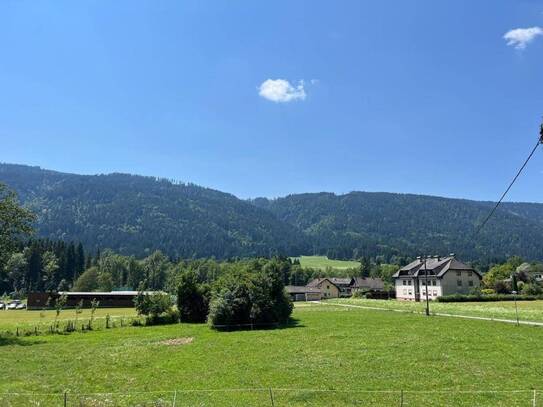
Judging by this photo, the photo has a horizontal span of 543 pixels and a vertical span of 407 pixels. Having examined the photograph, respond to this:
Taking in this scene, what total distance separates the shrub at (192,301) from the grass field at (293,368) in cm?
2649

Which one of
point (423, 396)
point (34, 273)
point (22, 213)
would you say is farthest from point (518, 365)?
point (34, 273)

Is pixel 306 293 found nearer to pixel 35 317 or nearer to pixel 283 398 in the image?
pixel 35 317

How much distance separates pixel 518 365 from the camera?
26.1 m

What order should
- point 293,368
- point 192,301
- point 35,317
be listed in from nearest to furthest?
1. point 293,368
2. point 192,301
3. point 35,317

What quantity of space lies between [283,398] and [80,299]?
389 feet

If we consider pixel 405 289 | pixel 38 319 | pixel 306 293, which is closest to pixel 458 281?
pixel 405 289

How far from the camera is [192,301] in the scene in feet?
234

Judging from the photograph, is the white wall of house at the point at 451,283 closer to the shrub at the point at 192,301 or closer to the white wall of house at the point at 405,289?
the white wall of house at the point at 405,289

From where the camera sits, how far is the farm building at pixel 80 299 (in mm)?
123394

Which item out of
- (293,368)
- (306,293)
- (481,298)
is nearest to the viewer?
(293,368)

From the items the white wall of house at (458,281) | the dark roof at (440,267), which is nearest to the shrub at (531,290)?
the white wall of house at (458,281)

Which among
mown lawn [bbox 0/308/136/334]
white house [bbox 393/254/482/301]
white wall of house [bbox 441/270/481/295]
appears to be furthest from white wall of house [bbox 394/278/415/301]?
mown lawn [bbox 0/308/136/334]

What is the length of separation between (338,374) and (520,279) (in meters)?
137

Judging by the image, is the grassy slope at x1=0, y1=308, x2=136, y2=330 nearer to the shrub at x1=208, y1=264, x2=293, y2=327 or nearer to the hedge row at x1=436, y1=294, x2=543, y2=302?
the shrub at x1=208, y1=264, x2=293, y2=327
